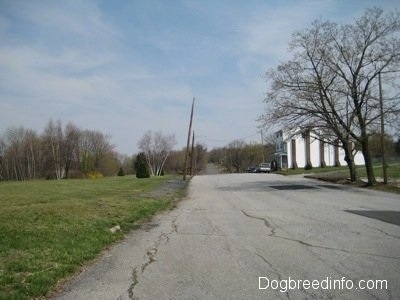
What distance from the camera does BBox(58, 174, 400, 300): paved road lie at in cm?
614

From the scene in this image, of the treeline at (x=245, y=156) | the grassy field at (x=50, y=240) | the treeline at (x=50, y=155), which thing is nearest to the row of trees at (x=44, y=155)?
the treeline at (x=50, y=155)

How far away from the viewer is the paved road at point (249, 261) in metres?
6.14

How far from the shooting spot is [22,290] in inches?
243

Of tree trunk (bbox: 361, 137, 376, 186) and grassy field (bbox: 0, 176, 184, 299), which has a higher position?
tree trunk (bbox: 361, 137, 376, 186)

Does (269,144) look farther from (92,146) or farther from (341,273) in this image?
(341,273)

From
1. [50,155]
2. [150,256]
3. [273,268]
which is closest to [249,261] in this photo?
[273,268]

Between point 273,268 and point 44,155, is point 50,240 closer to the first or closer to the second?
point 273,268

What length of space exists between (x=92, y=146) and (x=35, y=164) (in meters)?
15.5

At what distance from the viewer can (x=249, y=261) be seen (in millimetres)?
7914

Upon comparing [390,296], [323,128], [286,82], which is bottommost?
[390,296]

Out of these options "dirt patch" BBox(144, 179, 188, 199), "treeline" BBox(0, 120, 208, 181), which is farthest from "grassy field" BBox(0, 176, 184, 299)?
"treeline" BBox(0, 120, 208, 181)

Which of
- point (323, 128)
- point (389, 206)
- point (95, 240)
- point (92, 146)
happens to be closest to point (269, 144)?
point (92, 146)

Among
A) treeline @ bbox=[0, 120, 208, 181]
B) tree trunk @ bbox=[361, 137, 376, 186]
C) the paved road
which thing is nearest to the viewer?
the paved road

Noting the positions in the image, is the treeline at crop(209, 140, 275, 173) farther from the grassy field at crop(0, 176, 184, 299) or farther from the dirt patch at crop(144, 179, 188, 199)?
the grassy field at crop(0, 176, 184, 299)
